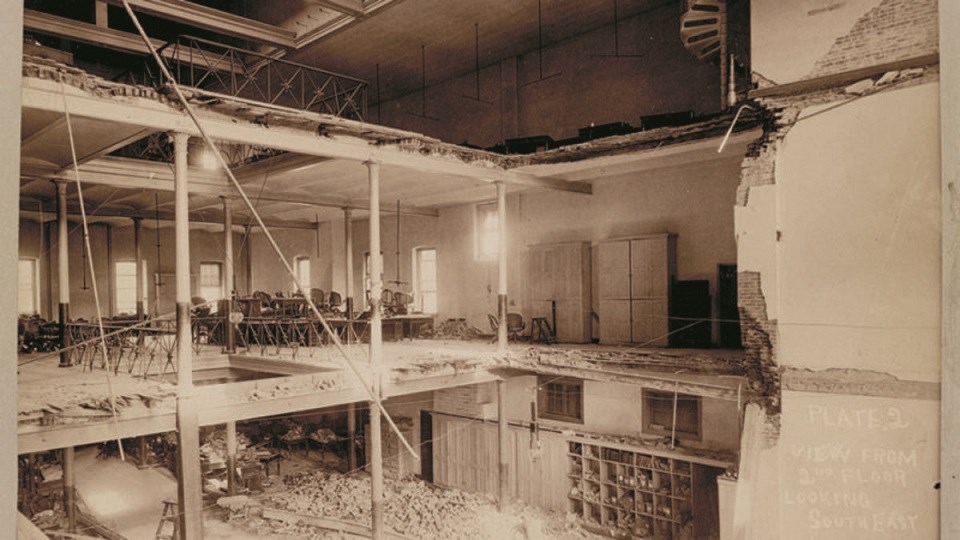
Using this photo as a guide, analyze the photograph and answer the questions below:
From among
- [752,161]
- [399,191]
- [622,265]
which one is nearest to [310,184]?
[399,191]

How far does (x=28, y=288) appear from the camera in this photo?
16516 mm

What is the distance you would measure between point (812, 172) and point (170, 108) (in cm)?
772

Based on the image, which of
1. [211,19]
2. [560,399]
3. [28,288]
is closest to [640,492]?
[560,399]

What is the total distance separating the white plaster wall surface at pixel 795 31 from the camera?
6.71 m

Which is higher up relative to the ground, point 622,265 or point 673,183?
point 673,183

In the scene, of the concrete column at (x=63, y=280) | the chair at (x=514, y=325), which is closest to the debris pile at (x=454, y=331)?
the chair at (x=514, y=325)

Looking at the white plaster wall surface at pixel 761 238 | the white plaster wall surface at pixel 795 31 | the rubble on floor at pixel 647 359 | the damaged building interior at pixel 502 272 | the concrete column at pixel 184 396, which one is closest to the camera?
the damaged building interior at pixel 502 272

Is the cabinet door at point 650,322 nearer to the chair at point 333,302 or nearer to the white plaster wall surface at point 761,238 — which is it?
the white plaster wall surface at point 761,238

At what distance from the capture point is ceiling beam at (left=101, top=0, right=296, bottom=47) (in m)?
11.6

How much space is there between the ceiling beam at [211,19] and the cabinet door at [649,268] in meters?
9.63

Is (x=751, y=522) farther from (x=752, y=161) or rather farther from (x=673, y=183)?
(x=673, y=183)

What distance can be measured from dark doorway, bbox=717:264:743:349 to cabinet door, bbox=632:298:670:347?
1057 mm

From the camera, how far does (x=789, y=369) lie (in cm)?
A: 686

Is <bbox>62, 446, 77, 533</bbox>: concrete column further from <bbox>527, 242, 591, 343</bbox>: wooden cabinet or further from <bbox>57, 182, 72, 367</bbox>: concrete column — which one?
<bbox>527, 242, 591, 343</bbox>: wooden cabinet
